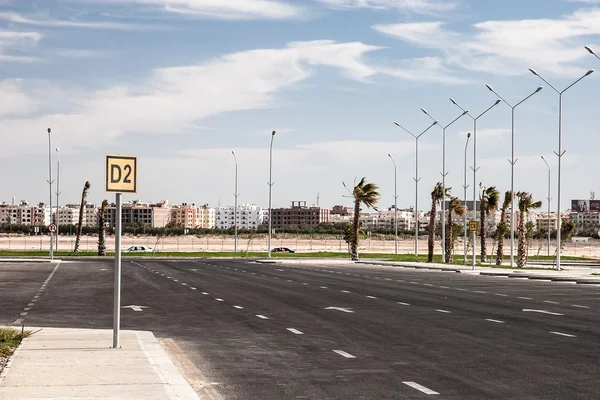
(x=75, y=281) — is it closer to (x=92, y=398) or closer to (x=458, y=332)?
(x=458, y=332)

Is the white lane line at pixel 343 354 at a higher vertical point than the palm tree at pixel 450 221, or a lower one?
lower

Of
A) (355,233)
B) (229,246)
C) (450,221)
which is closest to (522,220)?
(450,221)

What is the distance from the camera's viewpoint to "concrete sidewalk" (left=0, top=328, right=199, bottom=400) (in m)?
10.3

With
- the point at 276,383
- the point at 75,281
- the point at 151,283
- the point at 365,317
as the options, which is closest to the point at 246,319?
→ the point at 365,317

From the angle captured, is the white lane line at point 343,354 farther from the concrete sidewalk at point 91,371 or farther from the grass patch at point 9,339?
the grass patch at point 9,339

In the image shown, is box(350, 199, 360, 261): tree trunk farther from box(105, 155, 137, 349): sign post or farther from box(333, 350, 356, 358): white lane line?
box(105, 155, 137, 349): sign post

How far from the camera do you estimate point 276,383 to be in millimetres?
11891

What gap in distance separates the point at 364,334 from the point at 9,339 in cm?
671

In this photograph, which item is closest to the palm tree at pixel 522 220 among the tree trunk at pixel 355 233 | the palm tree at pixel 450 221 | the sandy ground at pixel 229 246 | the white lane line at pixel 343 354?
the palm tree at pixel 450 221

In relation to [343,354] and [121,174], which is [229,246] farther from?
[121,174]

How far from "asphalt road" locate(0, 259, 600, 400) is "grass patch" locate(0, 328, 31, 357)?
2714 mm

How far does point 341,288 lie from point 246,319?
14376mm

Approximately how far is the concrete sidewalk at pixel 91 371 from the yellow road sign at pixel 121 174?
244 centimetres

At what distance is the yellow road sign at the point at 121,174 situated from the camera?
13.7m
